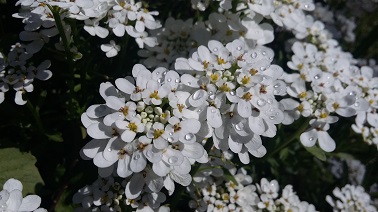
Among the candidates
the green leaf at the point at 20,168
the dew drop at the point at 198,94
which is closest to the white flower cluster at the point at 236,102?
the dew drop at the point at 198,94

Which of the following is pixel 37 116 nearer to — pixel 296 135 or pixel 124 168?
pixel 124 168

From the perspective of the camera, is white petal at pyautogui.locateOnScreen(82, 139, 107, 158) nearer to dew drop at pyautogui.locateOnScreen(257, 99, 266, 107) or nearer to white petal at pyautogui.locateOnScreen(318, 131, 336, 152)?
dew drop at pyautogui.locateOnScreen(257, 99, 266, 107)

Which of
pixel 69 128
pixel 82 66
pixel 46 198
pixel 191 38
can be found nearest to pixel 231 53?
pixel 191 38

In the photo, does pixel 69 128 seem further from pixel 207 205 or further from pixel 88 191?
pixel 207 205

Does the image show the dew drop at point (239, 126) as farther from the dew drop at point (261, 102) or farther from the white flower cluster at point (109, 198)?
the white flower cluster at point (109, 198)

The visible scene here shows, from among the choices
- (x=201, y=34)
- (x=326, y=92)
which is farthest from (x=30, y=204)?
(x=326, y=92)

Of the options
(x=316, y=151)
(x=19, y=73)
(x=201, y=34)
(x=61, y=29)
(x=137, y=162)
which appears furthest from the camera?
(x=201, y=34)
